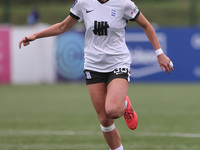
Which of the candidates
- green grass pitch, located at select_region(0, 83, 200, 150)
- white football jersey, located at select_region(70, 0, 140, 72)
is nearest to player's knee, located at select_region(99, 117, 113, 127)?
white football jersey, located at select_region(70, 0, 140, 72)

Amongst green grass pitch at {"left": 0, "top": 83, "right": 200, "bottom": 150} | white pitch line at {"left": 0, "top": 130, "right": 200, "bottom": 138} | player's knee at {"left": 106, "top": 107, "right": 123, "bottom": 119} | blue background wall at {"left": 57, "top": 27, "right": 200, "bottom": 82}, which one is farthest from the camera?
blue background wall at {"left": 57, "top": 27, "right": 200, "bottom": 82}

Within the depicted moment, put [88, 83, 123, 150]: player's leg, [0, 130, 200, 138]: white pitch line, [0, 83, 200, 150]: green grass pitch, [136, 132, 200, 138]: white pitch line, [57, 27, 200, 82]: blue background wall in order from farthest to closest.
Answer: [57, 27, 200, 82]: blue background wall < [0, 130, 200, 138]: white pitch line < [136, 132, 200, 138]: white pitch line < [0, 83, 200, 150]: green grass pitch < [88, 83, 123, 150]: player's leg

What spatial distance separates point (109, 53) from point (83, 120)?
4879mm

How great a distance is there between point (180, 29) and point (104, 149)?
13587 mm

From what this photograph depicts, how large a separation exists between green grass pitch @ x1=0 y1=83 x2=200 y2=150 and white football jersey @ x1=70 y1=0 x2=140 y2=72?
177 centimetres

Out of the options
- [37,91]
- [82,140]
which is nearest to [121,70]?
[82,140]

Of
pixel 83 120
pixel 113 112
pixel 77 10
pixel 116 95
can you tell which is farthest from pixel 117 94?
pixel 83 120

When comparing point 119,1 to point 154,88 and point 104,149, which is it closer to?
point 104,149

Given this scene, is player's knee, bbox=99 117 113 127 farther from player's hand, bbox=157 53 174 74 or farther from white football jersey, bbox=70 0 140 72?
player's hand, bbox=157 53 174 74

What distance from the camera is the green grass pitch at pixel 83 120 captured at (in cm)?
827

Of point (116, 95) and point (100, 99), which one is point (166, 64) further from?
point (100, 99)

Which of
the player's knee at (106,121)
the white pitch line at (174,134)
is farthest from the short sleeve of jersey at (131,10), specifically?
the white pitch line at (174,134)

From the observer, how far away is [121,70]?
651 cm

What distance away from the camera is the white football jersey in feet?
21.0
